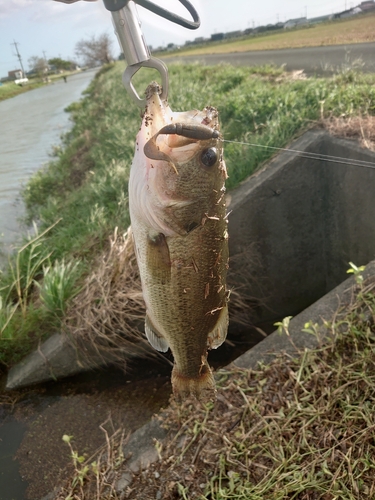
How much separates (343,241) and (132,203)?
4.29 metres

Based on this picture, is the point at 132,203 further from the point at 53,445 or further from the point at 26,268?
the point at 26,268

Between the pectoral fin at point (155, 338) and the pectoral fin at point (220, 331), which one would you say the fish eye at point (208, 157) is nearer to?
the pectoral fin at point (220, 331)

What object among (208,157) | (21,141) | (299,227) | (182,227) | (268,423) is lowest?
(268,423)

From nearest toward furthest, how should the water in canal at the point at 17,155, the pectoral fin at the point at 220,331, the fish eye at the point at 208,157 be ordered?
the fish eye at the point at 208,157 < the pectoral fin at the point at 220,331 < the water in canal at the point at 17,155

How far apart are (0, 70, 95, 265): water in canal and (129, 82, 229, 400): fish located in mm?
6557

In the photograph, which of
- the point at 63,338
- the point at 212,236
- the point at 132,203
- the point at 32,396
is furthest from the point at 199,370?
the point at 32,396

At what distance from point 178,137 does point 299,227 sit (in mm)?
4246

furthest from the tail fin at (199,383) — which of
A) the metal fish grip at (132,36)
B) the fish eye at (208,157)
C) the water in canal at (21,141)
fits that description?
the water in canal at (21,141)

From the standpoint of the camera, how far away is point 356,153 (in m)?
4.61

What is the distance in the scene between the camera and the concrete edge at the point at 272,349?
10.0 ft

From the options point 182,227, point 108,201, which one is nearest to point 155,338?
point 182,227

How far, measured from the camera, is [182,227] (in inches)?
63.5

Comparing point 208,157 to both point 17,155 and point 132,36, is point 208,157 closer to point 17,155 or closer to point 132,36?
point 132,36

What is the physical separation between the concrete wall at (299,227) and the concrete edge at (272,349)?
159 cm
